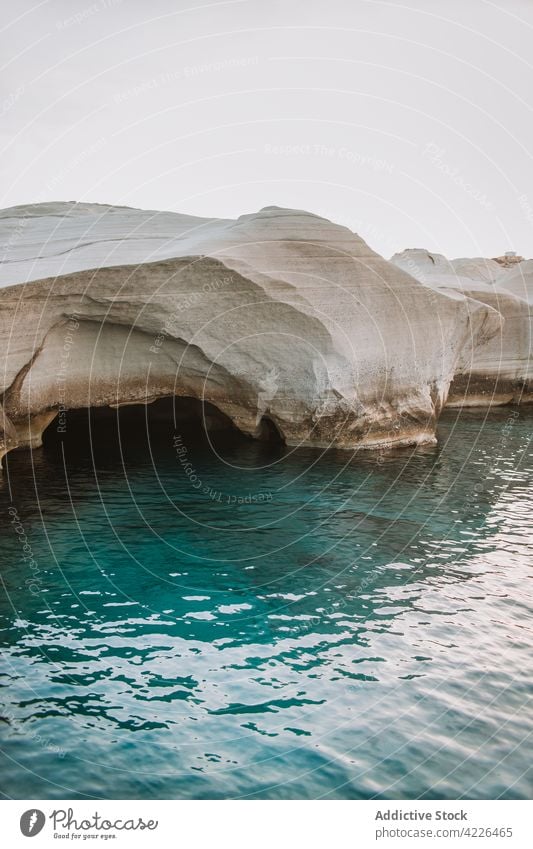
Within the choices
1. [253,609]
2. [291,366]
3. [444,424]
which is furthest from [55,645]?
[444,424]

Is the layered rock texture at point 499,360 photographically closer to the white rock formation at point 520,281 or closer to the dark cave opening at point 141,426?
the white rock formation at point 520,281

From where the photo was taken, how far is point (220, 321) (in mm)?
20781

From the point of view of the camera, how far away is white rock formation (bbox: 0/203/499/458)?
1906 cm

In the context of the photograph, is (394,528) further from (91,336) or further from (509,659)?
(91,336)

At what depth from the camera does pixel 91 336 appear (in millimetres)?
20547

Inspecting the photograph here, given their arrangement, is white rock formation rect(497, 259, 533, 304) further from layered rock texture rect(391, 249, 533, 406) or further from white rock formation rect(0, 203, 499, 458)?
white rock formation rect(0, 203, 499, 458)
